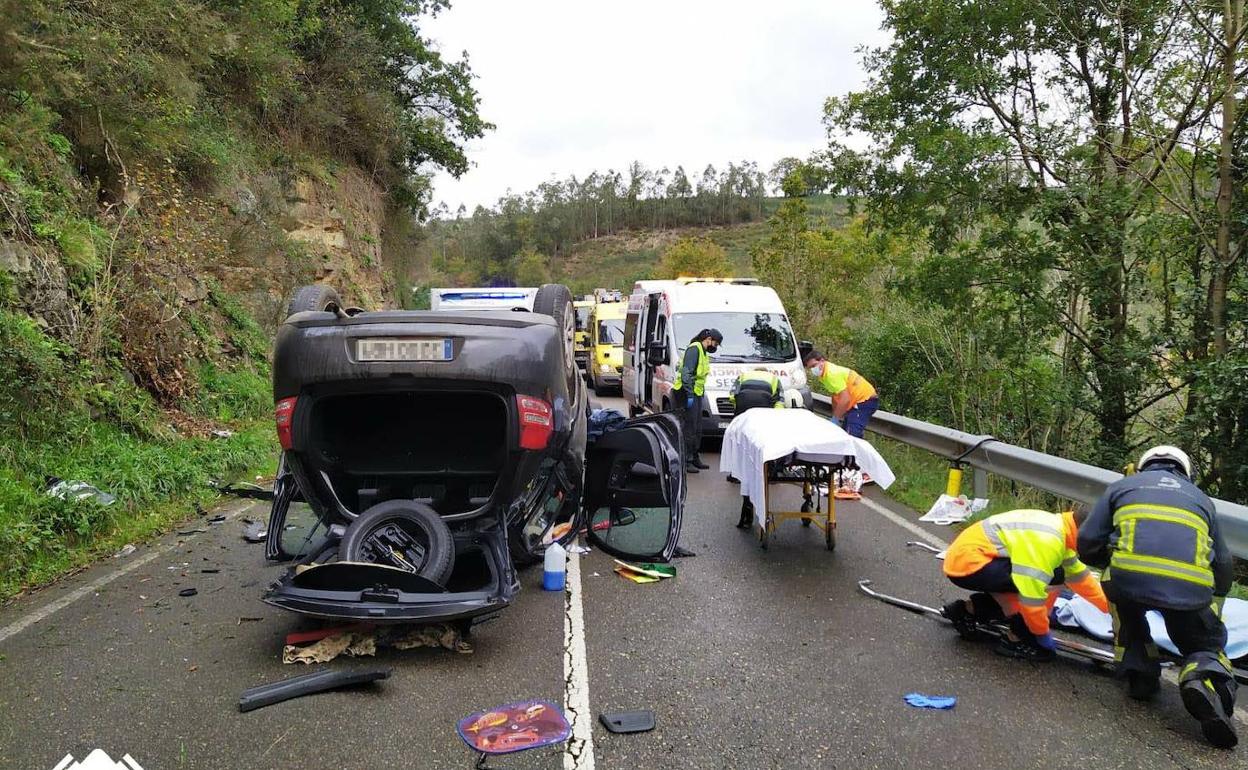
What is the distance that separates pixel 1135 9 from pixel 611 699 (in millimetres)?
11019

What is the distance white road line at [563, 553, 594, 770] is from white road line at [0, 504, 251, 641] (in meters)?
3.07

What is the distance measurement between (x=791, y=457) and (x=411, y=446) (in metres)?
2.84

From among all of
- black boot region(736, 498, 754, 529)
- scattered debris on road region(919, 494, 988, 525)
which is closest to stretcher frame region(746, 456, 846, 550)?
black boot region(736, 498, 754, 529)

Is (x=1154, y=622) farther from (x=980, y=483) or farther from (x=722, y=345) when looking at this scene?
(x=722, y=345)

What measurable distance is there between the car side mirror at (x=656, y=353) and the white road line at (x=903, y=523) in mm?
4337

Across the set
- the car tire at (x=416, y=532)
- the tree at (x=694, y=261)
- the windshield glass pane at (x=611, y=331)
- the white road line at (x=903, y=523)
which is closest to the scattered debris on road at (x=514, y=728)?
the car tire at (x=416, y=532)

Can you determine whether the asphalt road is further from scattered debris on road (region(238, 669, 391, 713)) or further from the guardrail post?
the guardrail post

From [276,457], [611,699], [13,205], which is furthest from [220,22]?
[611,699]

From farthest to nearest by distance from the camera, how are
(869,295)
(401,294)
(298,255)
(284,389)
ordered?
(401,294)
(869,295)
(298,255)
(284,389)

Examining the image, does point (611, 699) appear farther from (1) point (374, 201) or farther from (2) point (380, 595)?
(1) point (374, 201)

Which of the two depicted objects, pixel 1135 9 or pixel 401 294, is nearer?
pixel 1135 9

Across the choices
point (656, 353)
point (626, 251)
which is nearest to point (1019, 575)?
point (656, 353)

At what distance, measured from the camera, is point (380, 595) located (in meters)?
4.02

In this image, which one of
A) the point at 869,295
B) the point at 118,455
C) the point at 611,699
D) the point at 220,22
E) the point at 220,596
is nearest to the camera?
the point at 611,699
